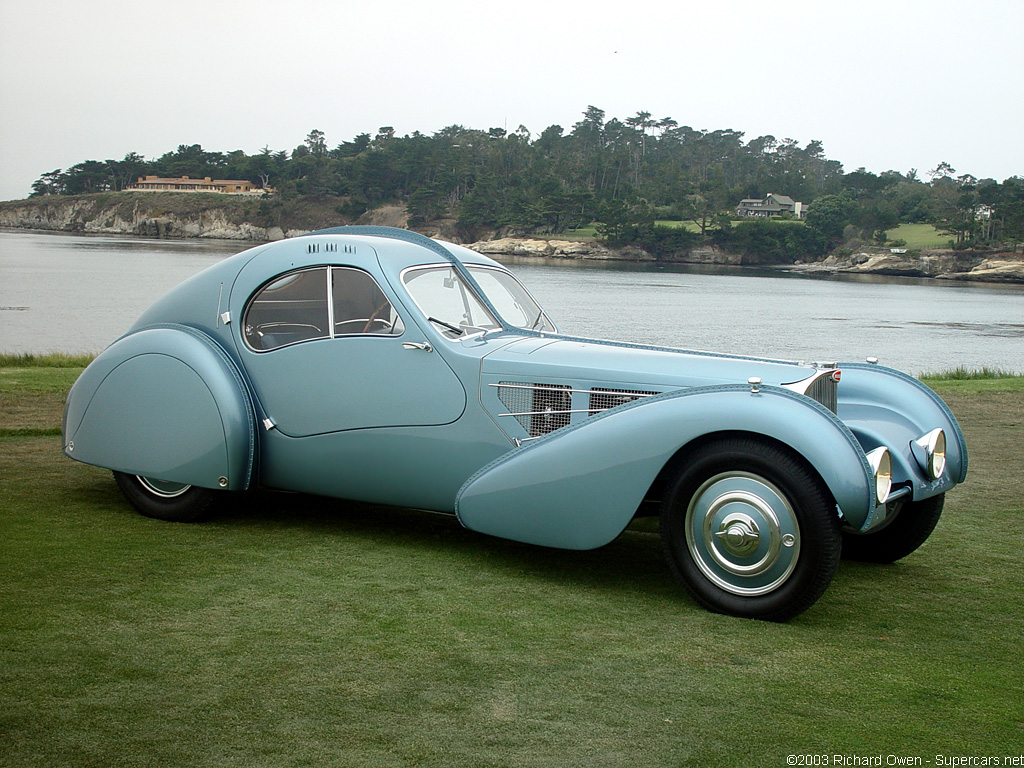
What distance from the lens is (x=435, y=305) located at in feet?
18.2

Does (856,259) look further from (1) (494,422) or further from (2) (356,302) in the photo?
(1) (494,422)

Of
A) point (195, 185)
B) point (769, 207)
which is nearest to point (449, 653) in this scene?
point (769, 207)

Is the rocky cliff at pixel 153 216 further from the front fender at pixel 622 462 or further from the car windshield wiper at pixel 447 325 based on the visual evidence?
the front fender at pixel 622 462

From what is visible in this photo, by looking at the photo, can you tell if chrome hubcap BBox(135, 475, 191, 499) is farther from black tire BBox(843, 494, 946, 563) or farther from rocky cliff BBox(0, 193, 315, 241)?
rocky cliff BBox(0, 193, 315, 241)

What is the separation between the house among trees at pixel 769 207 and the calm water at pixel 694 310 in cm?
5430

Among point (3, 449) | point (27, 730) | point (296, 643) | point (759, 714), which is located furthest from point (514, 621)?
point (3, 449)

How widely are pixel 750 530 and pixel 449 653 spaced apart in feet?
4.96

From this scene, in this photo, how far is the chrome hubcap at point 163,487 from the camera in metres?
5.80

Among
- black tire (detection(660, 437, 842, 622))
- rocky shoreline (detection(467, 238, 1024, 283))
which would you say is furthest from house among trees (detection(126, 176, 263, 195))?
black tire (detection(660, 437, 842, 622))

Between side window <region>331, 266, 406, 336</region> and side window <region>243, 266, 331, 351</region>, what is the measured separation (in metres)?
0.08

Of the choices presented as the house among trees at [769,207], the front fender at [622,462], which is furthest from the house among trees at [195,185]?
the front fender at [622,462]

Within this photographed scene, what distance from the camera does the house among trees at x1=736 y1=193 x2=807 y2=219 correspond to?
139750 mm

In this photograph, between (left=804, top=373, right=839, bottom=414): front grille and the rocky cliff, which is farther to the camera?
the rocky cliff

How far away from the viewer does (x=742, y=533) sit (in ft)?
13.9
